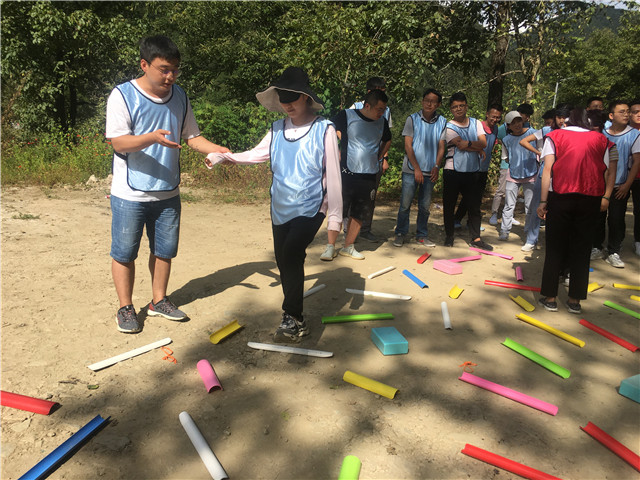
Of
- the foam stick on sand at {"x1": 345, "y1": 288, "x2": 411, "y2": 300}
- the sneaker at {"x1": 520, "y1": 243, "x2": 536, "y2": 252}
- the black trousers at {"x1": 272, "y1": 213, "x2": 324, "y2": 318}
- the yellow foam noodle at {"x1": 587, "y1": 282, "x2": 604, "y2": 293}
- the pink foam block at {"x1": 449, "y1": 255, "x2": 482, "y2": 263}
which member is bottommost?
the foam stick on sand at {"x1": 345, "y1": 288, "x2": 411, "y2": 300}

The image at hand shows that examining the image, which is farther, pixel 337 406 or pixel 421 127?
pixel 421 127

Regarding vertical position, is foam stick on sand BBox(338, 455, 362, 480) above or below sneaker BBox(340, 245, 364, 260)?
below

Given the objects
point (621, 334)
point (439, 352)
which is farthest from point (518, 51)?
point (439, 352)

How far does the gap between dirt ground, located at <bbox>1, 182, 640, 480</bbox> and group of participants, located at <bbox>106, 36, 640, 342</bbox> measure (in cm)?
45

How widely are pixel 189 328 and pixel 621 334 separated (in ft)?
13.9

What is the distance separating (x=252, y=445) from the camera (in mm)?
2701

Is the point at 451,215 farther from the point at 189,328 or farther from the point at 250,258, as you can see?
the point at 189,328

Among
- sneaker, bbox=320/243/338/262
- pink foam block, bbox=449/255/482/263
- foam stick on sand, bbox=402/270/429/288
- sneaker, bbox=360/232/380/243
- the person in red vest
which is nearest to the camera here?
the person in red vest

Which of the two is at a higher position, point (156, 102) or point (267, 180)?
point (156, 102)

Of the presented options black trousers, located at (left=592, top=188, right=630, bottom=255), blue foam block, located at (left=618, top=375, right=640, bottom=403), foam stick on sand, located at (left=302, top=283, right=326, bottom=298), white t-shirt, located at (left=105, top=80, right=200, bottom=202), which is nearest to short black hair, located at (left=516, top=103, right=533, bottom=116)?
black trousers, located at (left=592, top=188, right=630, bottom=255)

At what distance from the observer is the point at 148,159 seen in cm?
374

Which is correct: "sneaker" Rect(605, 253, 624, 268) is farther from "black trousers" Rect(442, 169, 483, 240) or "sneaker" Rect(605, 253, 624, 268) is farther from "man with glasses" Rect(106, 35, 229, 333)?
"man with glasses" Rect(106, 35, 229, 333)

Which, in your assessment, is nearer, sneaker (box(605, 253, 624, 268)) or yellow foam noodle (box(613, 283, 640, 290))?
yellow foam noodle (box(613, 283, 640, 290))

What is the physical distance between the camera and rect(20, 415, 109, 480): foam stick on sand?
2375 mm
